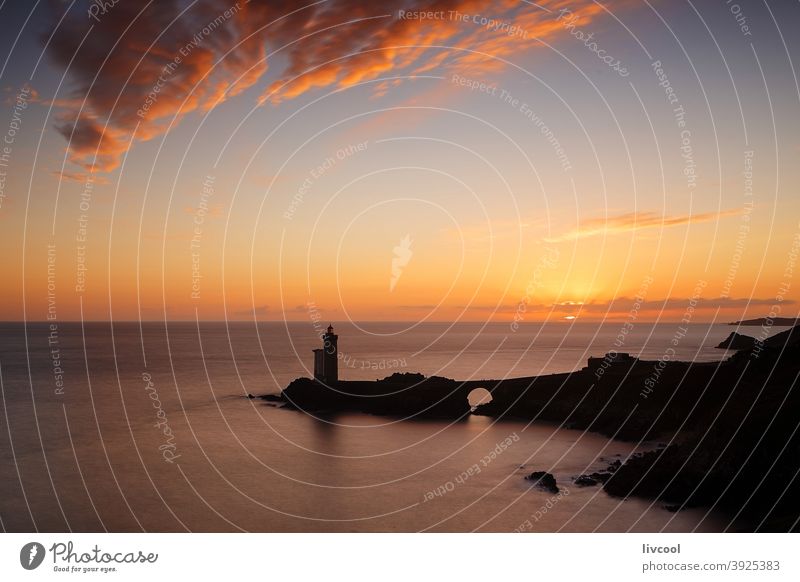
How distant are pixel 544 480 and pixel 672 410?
10.8m

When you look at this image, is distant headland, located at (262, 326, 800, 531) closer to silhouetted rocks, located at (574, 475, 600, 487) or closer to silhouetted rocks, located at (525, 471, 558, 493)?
silhouetted rocks, located at (574, 475, 600, 487)

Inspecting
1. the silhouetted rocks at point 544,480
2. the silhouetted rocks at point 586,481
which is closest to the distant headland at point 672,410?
the silhouetted rocks at point 586,481

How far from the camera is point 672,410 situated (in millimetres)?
32938

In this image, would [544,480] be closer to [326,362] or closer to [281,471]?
[281,471]

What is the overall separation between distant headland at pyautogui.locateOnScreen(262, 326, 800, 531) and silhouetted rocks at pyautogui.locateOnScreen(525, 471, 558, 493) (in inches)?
47.0

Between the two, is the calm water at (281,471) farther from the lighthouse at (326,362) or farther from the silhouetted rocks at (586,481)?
the lighthouse at (326,362)

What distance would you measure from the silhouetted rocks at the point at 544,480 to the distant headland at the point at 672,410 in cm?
119

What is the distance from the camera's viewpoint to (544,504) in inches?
962

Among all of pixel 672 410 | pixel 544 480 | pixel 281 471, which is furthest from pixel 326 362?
pixel 672 410

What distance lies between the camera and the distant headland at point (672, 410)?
18531 millimetres

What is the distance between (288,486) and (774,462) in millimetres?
20854
